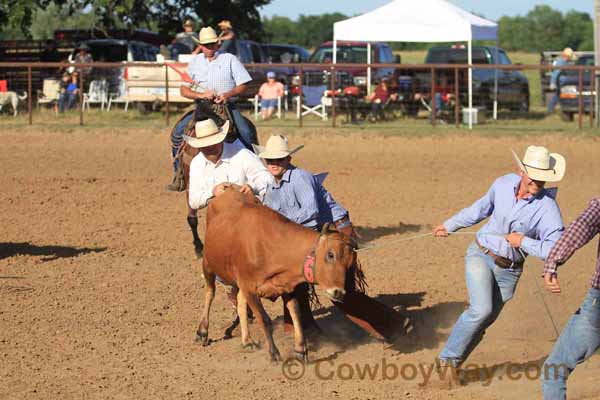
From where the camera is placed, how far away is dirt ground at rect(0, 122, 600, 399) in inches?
259

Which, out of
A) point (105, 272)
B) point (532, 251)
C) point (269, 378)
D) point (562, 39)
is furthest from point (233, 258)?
point (562, 39)

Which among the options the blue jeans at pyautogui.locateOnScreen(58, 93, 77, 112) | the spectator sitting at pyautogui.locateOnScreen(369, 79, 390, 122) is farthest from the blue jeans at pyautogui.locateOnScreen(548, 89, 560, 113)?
the blue jeans at pyautogui.locateOnScreen(58, 93, 77, 112)

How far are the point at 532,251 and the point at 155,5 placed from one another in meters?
23.0

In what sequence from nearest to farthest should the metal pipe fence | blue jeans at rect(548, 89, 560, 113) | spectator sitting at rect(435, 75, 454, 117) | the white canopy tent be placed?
1. the metal pipe fence
2. spectator sitting at rect(435, 75, 454, 117)
3. the white canopy tent
4. blue jeans at rect(548, 89, 560, 113)

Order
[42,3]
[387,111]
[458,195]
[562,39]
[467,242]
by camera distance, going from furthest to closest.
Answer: [562,39] → [42,3] → [387,111] → [458,195] → [467,242]

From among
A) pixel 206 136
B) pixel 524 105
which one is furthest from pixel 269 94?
pixel 206 136

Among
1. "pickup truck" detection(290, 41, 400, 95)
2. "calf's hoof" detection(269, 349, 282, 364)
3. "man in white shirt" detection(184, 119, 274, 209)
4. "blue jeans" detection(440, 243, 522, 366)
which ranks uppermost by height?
"pickup truck" detection(290, 41, 400, 95)

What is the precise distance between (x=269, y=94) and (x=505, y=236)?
1576cm

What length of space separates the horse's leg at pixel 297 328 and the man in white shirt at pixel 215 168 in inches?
38.4

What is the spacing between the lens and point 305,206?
23.8 ft

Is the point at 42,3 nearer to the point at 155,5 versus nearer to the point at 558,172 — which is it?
the point at 155,5

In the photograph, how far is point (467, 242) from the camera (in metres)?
11.3

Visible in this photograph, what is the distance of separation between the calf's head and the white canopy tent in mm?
16433

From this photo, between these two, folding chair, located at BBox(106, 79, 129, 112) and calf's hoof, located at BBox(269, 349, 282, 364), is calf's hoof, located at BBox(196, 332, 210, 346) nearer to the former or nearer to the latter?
calf's hoof, located at BBox(269, 349, 282, 364)
